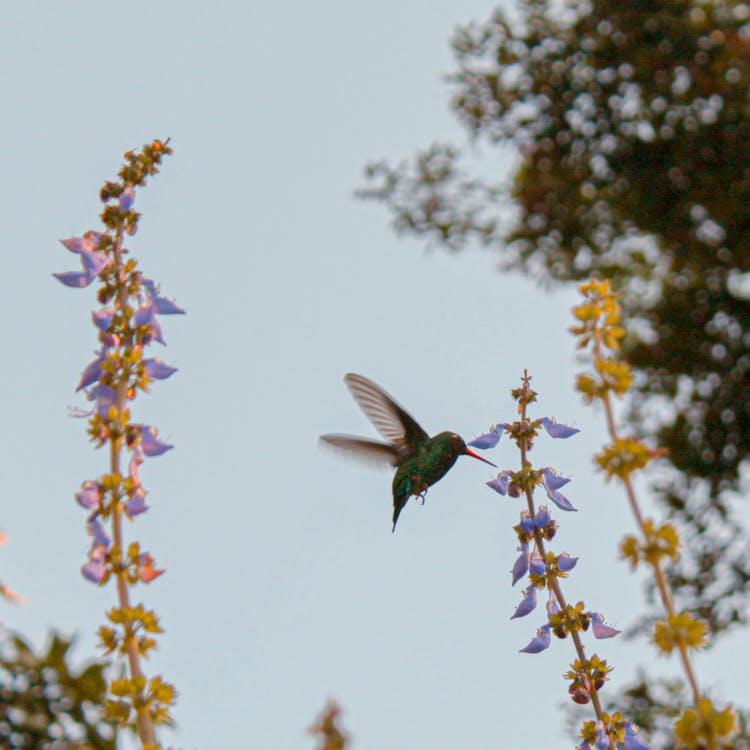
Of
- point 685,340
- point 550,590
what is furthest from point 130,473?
point 685,340

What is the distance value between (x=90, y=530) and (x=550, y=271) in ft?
38.3

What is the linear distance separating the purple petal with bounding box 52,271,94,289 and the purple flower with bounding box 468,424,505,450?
98cm

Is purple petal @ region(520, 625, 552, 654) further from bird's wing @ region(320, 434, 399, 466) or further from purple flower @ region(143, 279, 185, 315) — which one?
bird's wing @ region(320, 434, 399, 466)

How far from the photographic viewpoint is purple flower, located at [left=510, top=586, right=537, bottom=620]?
2520mm

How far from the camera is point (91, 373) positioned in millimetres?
2174

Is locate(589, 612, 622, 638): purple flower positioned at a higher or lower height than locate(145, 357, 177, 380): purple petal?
lower

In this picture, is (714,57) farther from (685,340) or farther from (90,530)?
(90,530)

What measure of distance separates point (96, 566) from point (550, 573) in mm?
995

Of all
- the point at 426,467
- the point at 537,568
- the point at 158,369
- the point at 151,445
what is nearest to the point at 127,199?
the point at 158,369

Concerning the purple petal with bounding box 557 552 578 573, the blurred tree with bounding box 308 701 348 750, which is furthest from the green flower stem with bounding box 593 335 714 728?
the purple petal with bounding box 557 552 578 573

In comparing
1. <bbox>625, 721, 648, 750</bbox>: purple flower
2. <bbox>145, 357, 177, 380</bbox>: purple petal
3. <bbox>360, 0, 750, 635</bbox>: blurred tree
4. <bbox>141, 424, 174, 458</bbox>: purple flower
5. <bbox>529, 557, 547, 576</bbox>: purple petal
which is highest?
<bbox>360, 0, 750, 635</bbox>: blurred tree

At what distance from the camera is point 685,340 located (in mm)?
12250

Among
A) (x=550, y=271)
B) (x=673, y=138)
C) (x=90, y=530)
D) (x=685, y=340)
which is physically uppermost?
(x=673, y=138)

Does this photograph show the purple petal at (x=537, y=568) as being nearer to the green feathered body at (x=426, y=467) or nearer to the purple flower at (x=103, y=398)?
the purple flower at (x=103, y=398)
